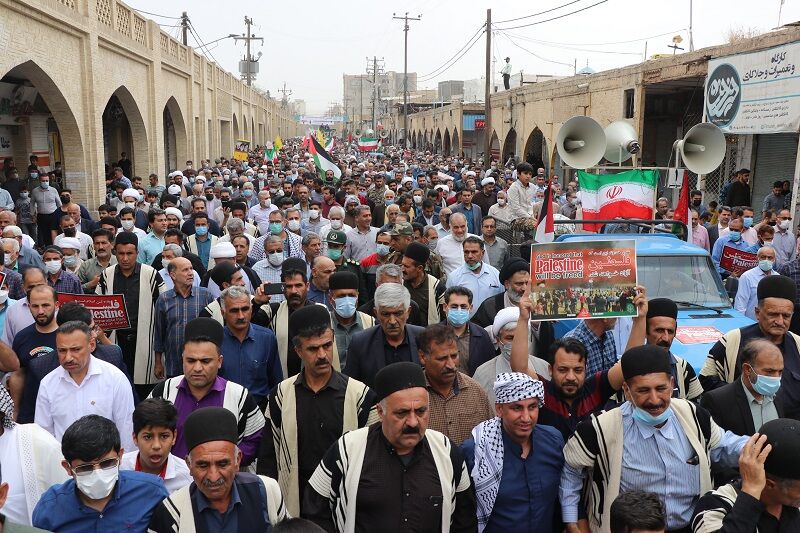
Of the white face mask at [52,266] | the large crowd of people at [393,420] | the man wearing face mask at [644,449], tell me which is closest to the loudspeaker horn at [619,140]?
the large crowd of people at [393,420]

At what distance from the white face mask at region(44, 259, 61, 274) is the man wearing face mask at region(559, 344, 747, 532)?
541 centimetres

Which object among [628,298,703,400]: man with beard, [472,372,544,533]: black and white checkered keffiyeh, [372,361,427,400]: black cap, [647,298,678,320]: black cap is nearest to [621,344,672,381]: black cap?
[472,372,544,533]: black and white checkered keffiyeh

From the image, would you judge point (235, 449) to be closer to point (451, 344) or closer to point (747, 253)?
point (451, 344)

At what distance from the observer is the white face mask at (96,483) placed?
3105mm

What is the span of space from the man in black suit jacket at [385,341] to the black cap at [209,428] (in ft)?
5.67

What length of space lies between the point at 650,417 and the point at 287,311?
3011 millimetres

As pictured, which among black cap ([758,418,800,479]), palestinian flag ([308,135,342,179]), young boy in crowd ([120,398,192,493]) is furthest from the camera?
palestinian flag ([308,135,342,179])

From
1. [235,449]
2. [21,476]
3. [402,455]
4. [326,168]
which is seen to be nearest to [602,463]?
[402,455]

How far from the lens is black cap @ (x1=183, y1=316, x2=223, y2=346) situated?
4.12 meters

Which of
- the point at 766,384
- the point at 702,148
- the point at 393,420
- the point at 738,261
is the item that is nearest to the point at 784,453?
the point at 766,384

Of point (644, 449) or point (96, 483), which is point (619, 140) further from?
point (96, 483)

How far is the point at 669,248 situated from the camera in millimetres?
7266

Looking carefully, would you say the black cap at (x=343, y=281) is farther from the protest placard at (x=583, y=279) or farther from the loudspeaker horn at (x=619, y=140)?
the loudspeaker horn at (x=619, y=140)

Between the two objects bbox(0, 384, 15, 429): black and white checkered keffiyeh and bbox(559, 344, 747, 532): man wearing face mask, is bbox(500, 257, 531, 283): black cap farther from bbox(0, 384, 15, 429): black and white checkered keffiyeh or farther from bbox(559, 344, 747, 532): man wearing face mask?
bbox(0, 384, 15, 429): black and white checkered keffiyeh
